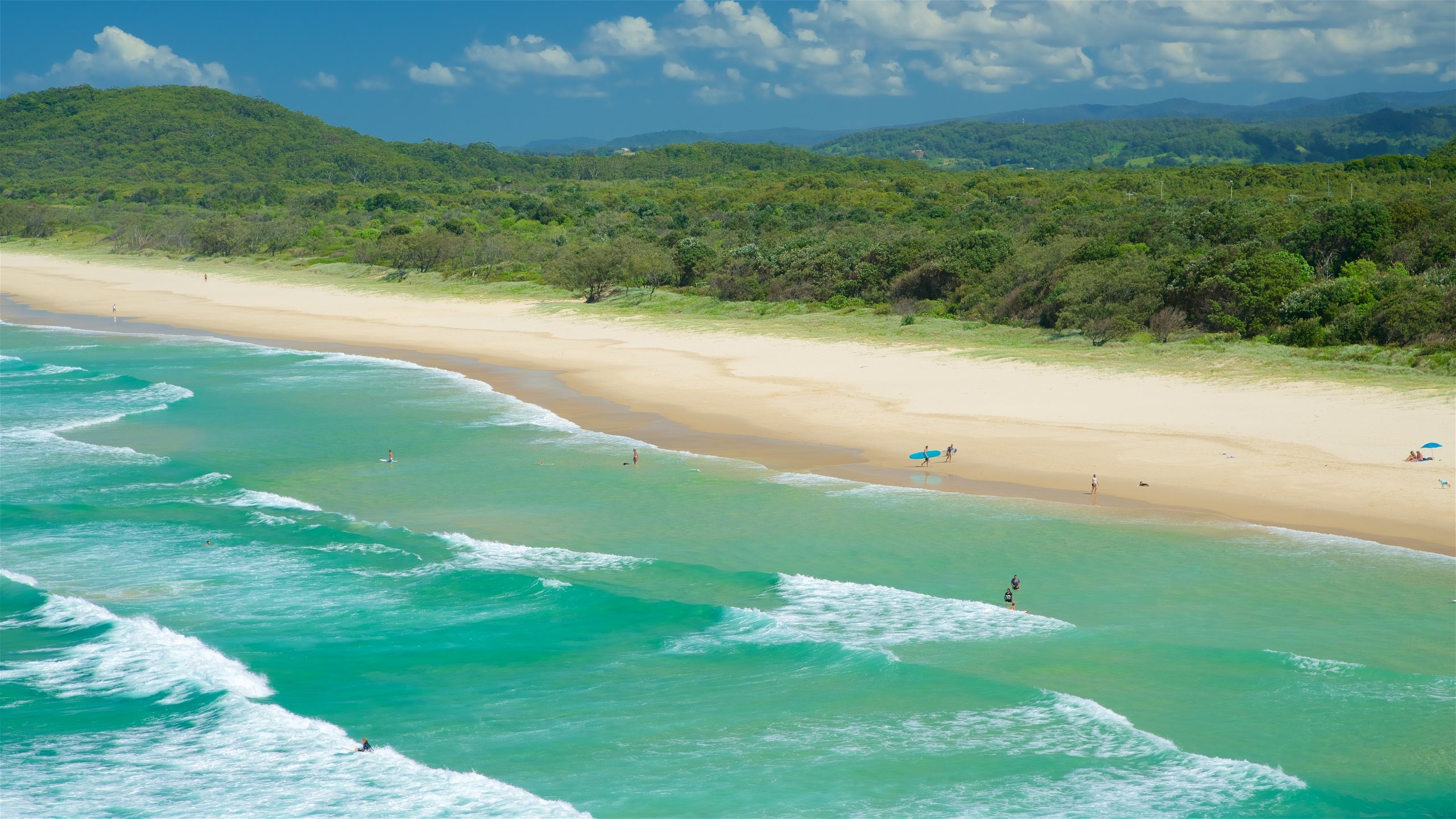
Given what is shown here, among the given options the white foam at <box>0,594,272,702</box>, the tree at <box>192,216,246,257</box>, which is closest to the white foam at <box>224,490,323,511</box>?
the white foam at <box>0,594,272,702</box>

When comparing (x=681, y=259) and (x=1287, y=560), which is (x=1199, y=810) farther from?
(x=681, y=259)

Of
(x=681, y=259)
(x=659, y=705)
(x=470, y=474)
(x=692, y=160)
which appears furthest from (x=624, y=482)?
(x=692, y=160)

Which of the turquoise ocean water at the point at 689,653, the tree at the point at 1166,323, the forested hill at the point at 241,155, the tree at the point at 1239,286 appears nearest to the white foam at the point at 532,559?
the turquoise ocean water at the point at 689,653

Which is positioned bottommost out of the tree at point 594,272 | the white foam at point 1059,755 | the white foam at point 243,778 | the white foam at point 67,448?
the white foam at point 243,778

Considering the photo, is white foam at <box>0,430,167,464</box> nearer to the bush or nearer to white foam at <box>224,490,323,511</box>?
white foam at <box>224,490,323,511</box>

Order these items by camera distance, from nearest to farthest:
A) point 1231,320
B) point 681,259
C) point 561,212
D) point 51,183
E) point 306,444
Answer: point 306,444
point 1231,320
point 681,259
point 561,212
point 51,183

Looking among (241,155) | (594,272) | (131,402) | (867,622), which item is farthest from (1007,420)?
(241,155)

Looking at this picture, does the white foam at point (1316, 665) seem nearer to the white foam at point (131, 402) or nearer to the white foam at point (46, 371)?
the white foam at point (131, 402)
